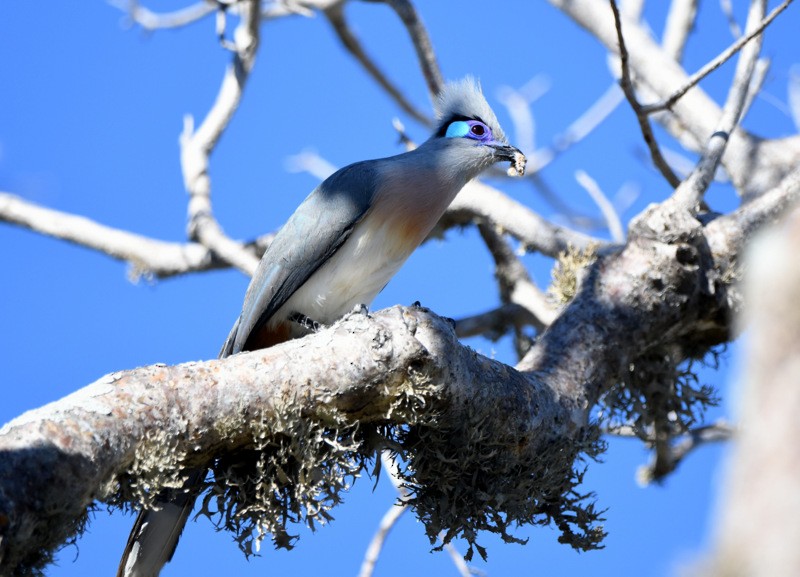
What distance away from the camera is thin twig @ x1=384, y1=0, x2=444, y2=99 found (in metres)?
6.54

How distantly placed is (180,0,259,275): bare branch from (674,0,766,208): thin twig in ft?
10.2

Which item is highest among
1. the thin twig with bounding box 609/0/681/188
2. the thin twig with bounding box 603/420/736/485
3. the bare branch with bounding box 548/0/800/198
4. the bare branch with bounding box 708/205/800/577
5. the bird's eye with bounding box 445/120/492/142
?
the bare branch with bounding box 548/0/800/198

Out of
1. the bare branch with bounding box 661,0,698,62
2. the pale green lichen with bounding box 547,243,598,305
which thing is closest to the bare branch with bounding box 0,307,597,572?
the pale green lichen with bounding box 547,243,598,305

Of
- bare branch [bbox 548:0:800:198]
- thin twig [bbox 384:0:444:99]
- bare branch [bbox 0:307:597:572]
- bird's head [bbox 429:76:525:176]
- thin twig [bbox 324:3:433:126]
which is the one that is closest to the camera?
bare branch [bbox 0:307:597:572]

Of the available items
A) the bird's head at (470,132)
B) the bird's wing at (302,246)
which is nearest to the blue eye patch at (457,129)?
the bird's head at (470,132)

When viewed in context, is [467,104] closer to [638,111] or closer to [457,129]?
[457,129]

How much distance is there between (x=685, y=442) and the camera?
6168mm

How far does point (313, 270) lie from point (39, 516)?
6.85 feet

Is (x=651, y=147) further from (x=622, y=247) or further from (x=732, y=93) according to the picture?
(x=622, y=247)

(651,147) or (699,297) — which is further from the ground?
(651,147)

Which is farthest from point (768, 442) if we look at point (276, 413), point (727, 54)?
point (727, 54)

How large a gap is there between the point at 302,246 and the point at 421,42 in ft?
8.49

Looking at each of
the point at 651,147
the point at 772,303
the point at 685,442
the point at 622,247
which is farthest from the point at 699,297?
the point at 772,303

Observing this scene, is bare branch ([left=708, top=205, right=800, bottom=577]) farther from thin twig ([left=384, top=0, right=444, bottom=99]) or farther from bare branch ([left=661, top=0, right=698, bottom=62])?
bare branch ([left=661, top=0, right=698, bottom=62])
